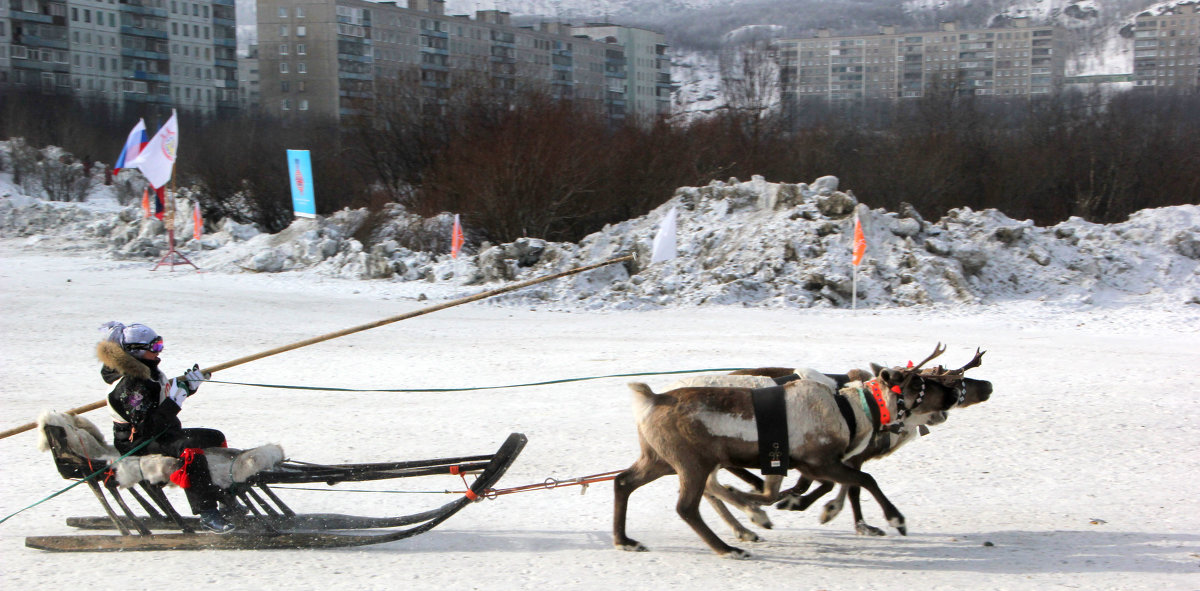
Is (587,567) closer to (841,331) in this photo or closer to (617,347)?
(617,347)

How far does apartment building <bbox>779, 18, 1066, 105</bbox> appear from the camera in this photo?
14762 centimetres

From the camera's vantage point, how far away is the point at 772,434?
5.62m

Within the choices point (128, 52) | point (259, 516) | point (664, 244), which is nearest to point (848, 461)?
point (259, 516)

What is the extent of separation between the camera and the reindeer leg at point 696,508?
572 cm

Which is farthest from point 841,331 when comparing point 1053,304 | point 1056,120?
point 1056,120

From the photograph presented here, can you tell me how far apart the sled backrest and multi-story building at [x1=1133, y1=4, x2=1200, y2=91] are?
8435cm

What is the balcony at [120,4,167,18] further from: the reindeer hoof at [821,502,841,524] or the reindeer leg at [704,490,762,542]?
the reindeer hoof at [821,502,841,524]

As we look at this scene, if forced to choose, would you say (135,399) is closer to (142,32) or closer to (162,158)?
(162,158)

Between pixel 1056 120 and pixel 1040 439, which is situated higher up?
pixel 1056 120

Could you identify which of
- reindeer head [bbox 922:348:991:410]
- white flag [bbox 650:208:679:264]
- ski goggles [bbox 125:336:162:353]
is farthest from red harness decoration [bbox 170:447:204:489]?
white flag [bbox 650:208:679:264]

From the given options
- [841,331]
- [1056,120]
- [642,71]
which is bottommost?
[841,331]

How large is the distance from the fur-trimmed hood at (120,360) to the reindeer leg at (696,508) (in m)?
3.12

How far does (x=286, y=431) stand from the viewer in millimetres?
9172

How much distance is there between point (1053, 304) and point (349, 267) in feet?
46.5
